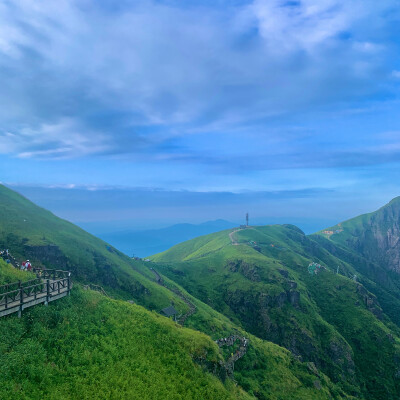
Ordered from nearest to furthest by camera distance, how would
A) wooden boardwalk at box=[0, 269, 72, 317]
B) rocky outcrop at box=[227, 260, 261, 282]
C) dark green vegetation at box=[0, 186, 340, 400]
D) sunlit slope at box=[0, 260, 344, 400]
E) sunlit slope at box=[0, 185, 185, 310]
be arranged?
sunlit slope at box=[0, 260, 344, 400]
dark green vegetation at box=[0, 186, 340, 400]
wooden boardwalk at box=[0, 269, 72, 317]
sunlit slope at box=[0, 185, 185, 310]
rocky outcrop at box=[227, 260, 261, 282]

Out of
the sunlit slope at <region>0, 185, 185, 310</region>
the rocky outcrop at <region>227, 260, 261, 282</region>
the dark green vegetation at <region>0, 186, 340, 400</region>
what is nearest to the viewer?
the dark green vegetation at <region>0, 186, 340, 400</region>

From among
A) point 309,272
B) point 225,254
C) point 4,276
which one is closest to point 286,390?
point 4,276

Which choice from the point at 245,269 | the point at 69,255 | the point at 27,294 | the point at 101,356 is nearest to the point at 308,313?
the point at 245,269

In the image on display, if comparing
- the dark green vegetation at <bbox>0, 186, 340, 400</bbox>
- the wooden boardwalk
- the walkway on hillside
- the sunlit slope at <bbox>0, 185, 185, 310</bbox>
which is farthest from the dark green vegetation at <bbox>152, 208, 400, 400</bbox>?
the wooden boardwalk

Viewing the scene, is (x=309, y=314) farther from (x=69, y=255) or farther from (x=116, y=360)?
(x=116, y=360)

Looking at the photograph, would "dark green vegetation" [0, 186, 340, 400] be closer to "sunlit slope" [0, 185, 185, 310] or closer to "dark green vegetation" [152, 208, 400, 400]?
"sunlit slope" [0, 185, 185, 310]

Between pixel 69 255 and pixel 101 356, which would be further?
pixel 69 255

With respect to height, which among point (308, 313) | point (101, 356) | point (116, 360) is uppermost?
point (101, 356)

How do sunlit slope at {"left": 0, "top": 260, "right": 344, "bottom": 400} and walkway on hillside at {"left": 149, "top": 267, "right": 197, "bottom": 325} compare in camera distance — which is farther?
walkway on hillside at {"left": 149, "top": 267, "right": 197, "bottom": 325}
